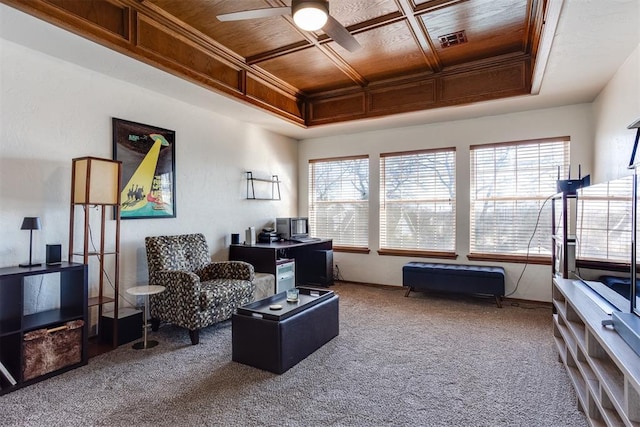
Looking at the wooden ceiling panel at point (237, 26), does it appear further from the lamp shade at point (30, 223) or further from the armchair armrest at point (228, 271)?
the armchair armrest at point (228, 271)

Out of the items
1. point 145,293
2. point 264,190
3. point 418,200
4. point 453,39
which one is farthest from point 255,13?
point 418,200

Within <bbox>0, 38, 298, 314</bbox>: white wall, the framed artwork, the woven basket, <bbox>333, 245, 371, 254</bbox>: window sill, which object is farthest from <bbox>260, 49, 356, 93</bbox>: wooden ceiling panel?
the woven basket

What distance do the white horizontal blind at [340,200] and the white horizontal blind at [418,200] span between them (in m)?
0.33

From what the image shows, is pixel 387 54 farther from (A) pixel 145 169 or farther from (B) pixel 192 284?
(B) pixel 192 284

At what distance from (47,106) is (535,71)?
4450 mm

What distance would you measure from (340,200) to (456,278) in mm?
2337

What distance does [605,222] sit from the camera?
7.38ft

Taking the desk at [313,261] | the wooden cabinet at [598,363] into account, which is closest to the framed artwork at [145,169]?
the desk at [313,261]

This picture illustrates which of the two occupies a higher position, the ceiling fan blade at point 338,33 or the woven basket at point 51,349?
the ceiling fan blade at point 338,33

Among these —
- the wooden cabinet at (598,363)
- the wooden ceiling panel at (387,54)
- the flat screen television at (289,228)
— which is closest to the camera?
the wooden cabinet at (598,363)

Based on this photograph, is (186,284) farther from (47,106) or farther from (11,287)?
(47,106)

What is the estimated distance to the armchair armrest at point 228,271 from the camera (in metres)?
3.77

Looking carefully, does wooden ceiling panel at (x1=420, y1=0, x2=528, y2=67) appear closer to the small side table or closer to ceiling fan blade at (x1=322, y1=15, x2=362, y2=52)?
ceiling fan blade at (x1=322, y1=15, x2=362, y2=52)

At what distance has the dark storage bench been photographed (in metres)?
4.30
